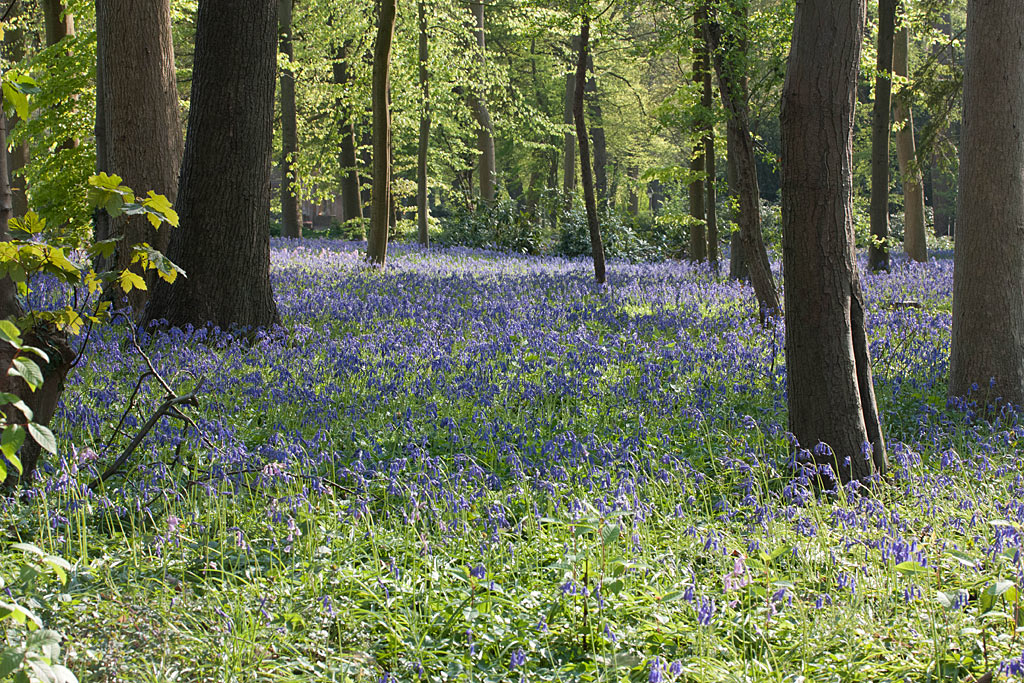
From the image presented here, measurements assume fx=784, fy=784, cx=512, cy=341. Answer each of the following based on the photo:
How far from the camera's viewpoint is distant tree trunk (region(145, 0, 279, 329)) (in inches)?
298

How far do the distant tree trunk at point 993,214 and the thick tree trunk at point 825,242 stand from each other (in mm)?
2431

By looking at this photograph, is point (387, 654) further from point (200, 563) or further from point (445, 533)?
point (200, 563)

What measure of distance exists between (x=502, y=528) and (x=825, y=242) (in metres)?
2.59

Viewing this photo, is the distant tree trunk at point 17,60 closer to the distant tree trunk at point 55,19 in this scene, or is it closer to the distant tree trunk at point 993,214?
the distant tree trunk at point 55,19

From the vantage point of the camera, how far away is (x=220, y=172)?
7.61 m

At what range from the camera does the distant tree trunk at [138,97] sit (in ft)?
27.1

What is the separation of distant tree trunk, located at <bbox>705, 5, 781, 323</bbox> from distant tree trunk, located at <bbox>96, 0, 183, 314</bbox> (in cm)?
630

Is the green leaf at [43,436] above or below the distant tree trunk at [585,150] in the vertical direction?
below

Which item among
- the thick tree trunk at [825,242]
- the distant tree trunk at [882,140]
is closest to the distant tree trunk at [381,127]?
the distant tree trunk at [882,140]

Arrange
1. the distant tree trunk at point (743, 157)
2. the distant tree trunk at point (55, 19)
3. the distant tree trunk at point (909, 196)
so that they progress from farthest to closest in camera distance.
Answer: the distant tree trunk at point (909, 196)
the distant tree trunk at point (55, 19)
the distant tree trunk at point (743, 157)

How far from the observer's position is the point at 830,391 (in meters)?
4.62

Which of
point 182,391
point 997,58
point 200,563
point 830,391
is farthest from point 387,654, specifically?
point 997,58

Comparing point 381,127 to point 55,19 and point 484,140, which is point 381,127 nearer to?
point 55,19

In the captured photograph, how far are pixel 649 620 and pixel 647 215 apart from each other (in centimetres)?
2859
